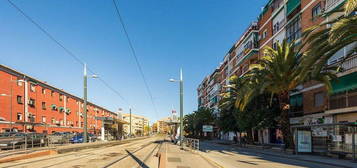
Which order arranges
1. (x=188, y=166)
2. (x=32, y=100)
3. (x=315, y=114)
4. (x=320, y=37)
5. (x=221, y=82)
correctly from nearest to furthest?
(x=188, y=166) → (x=320, y=37) → (x=315, y=114) → (x=32, y=100) → (x=221, y=82)

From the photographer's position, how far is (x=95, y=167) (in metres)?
13.5

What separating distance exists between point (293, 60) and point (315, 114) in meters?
7.40

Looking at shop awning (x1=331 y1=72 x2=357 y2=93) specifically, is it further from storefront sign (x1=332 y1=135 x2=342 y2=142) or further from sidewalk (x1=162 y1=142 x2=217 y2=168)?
sidewalk (x1=162 y1=142 x2=217 y2=168)

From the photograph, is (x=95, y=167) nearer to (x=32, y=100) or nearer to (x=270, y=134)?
(x=270, y=134)

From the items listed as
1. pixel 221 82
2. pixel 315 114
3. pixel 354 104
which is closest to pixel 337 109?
pixel 354 104

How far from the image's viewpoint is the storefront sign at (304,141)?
24453 millimetres

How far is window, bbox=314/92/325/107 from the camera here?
29141 mm

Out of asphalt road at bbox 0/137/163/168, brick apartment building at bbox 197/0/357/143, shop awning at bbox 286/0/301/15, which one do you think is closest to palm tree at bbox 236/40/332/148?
brick apartment building at bbox 197/0/357/143

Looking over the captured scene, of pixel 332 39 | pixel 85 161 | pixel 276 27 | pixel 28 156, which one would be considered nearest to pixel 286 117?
pixel 276 27

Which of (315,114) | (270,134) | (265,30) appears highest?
(265,30)

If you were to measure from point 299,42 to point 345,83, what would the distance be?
8777mm

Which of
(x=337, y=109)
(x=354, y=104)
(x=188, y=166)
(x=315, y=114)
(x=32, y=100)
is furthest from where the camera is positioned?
(x=32, y=100)

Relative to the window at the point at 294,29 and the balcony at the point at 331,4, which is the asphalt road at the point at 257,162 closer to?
the balcony at the point at 331,4

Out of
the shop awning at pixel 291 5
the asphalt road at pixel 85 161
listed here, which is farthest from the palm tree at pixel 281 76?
the asphalt road at pixel 85 161
